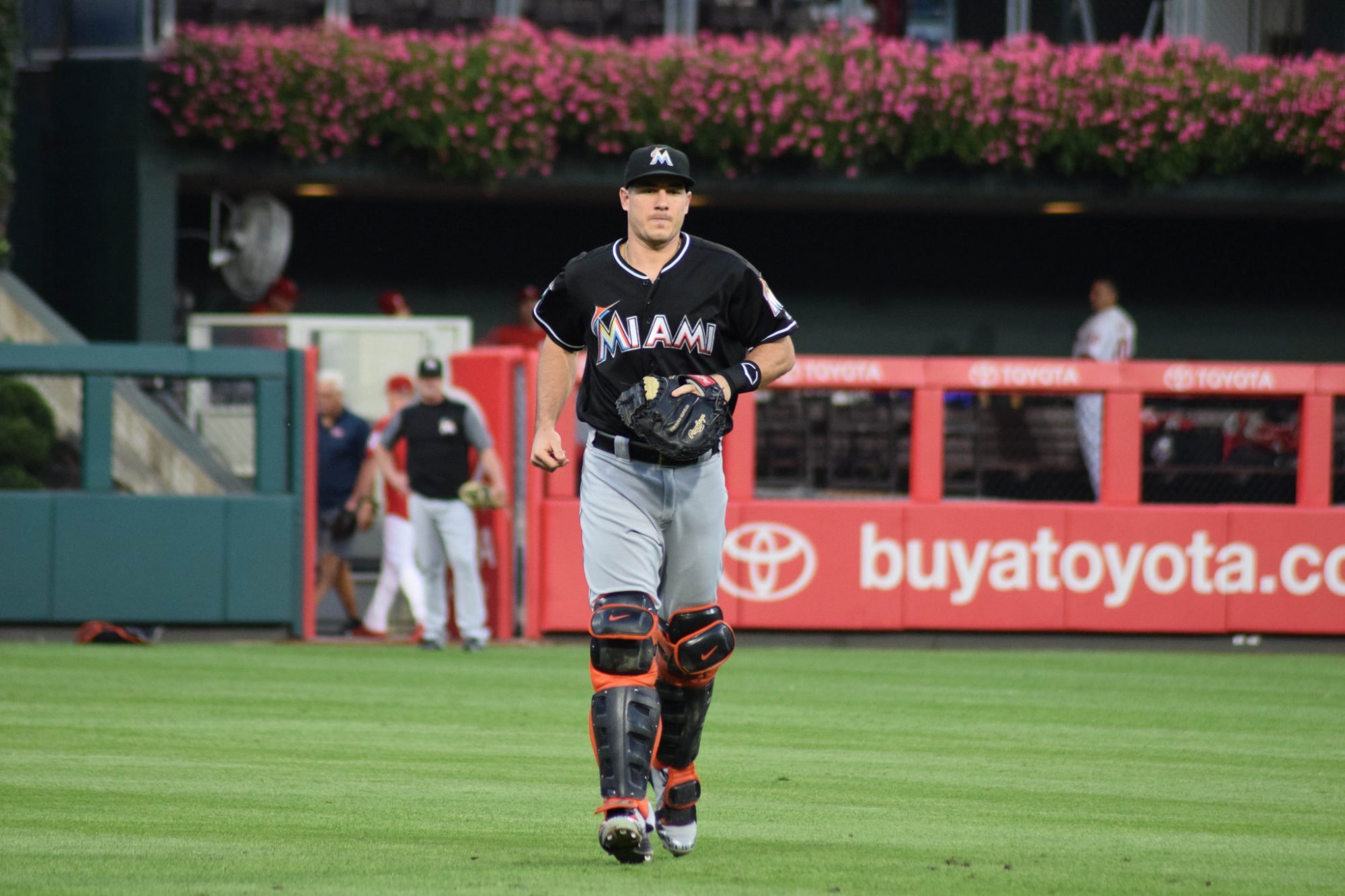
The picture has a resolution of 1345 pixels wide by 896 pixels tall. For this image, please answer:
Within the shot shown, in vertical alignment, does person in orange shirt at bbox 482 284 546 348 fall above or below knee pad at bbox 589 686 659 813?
above

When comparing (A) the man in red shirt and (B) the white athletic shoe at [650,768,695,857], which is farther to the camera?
(A) the man in red shirt

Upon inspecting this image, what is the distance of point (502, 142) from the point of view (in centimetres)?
1900

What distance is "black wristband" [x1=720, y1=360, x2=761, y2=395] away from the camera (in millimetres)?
5855

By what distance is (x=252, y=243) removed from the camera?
19922 millimetres

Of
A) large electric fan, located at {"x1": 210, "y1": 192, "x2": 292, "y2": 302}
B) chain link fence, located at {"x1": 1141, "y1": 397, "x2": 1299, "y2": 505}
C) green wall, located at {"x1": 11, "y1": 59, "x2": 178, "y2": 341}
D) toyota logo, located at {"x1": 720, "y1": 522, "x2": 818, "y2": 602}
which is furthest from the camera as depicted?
large electric fan, located at {"x1": 210, "y1": 192, "x2": 292, "y2": 302}

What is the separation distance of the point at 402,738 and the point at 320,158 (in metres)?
11.6

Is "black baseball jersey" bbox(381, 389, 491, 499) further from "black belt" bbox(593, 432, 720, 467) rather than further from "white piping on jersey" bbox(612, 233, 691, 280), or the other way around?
"black belt" bbox(593, 432, 720, 467)

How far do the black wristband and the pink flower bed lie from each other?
13467 millimetres

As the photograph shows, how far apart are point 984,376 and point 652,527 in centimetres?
933

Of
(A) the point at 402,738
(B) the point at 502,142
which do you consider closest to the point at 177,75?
(B) the point at 502,142

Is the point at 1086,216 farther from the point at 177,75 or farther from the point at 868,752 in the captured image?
the point at 868,752

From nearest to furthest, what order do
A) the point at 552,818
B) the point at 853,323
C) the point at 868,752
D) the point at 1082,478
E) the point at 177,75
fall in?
the point at 552,818, the point at 868,752, the point at 1082,478, the point at 177,75, the point at 853,323

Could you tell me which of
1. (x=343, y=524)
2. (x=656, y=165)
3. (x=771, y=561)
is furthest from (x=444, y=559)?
(x=656, y=165)

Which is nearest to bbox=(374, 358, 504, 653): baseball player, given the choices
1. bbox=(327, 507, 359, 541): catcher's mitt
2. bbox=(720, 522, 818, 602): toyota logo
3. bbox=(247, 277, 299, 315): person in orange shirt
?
bbox=(327, 507, 359, 541): catcher's mitt
